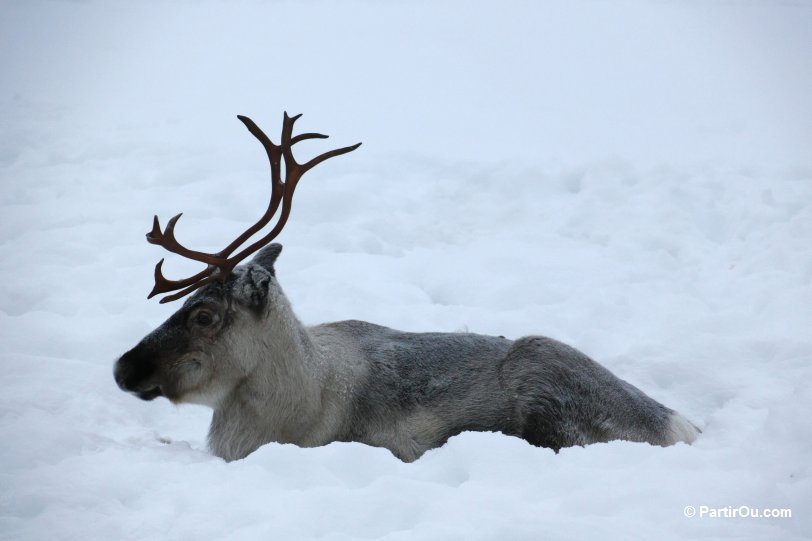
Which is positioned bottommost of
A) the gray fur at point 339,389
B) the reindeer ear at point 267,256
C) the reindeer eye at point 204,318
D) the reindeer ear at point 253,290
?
the gray fur at point 339,389

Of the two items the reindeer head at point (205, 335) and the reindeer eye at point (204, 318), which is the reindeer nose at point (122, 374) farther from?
the reindeer eye at point (204, 318)

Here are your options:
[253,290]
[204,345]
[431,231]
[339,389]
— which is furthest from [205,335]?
[431,231]

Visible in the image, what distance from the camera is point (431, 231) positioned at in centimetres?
803

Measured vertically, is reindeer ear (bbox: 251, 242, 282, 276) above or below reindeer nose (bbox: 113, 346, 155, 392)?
above

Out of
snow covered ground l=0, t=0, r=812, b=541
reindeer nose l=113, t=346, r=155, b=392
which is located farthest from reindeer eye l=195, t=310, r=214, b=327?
snow covered ground l=0, t=0, r=812, b=541

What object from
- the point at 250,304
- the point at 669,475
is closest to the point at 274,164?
the point at 250,304

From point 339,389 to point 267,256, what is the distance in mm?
867

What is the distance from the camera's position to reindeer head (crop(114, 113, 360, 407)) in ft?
13.9

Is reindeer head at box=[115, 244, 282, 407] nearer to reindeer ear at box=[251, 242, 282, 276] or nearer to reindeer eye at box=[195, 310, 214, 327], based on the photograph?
reindeer eye at box=[195, 310, 214, 327]

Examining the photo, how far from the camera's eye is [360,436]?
14.4 feet

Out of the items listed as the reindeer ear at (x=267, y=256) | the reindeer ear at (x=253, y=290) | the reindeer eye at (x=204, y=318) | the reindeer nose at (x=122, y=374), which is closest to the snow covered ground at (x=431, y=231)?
the reindeer nose at (x=122, y=374)

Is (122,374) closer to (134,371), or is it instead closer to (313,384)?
(134,371)

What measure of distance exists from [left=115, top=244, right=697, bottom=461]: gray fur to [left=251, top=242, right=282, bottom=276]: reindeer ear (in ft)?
0.10

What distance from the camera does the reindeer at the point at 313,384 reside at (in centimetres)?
428
